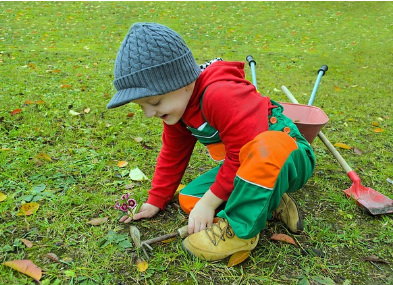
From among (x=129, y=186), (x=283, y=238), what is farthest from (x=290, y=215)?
(x=129, y=186)

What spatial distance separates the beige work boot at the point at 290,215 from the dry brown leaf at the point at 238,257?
310 mm

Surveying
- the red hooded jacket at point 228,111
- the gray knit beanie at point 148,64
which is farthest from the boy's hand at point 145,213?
the gray knit beanie at point 148,64

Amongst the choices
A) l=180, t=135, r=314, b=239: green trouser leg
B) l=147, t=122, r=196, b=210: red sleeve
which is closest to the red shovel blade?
l=180, t=135, r=314, b=239: green trouser leg

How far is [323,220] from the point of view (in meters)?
2.03

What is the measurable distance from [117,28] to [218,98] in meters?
7.77

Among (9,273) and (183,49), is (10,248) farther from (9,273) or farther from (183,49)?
(183,49)

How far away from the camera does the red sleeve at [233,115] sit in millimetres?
1547

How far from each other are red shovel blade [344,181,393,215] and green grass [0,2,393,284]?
5 cm

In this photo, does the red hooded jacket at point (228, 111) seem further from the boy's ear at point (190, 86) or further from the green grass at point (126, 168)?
the green grass at point (126, 168)

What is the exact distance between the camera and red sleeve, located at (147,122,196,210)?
1992mm

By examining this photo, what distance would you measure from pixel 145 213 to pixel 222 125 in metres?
0.70

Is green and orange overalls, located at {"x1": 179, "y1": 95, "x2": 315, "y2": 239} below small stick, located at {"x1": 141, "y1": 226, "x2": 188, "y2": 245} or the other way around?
the other way around

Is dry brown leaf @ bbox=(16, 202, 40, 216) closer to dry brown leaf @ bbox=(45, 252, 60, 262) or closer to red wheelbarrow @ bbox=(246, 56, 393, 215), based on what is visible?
dry brown leaf @ bbox=(45, 252, 60, 262)

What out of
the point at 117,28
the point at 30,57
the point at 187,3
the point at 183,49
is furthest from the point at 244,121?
the point at 187,3
